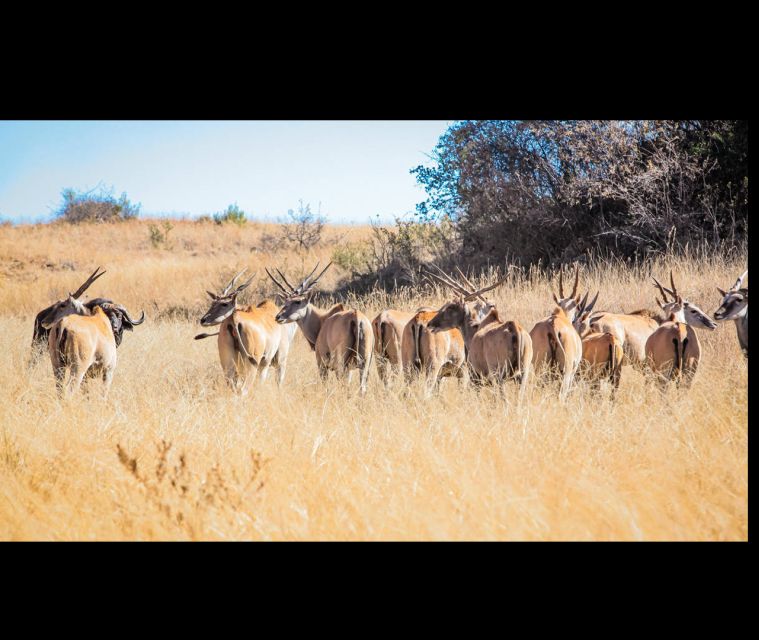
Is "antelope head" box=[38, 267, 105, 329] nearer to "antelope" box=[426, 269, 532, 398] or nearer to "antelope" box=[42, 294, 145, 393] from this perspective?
"antelope" box=[42, 294, 145, 393]

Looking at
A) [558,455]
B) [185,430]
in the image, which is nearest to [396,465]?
[558,455]

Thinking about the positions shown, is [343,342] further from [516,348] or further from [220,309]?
[516,348]

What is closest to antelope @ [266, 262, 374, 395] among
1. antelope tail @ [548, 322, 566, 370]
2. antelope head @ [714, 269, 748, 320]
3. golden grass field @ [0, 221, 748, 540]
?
golden grass field @ [0, 221, 748, 540]

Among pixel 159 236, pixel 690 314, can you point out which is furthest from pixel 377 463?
pixel 159 236

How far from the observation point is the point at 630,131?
51.0ft

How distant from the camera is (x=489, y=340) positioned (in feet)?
24.6

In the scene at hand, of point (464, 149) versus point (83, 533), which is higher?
point (464, 149)

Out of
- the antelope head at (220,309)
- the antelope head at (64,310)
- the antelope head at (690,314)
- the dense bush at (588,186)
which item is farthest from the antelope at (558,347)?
the dense bush at (588,186)

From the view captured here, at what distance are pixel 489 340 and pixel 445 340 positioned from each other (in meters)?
0.99

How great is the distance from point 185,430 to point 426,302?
795 cm

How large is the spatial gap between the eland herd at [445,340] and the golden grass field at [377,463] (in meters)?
0.31

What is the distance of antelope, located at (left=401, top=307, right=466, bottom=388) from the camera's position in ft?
27.2

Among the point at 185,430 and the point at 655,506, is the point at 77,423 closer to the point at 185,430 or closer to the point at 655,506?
the point at 185,430

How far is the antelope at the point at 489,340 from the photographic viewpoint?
7305 millimetres
